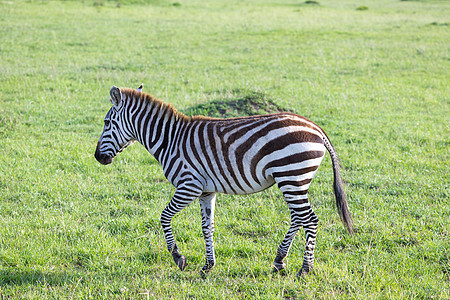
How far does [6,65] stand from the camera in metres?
17.1

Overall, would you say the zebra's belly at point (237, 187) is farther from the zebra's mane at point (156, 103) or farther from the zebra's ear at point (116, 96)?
the zebra's ear at point (116, 96)

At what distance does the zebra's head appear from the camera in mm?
6164

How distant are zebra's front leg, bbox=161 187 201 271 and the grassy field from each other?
19 cm

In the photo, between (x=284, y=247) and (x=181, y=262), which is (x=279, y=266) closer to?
(x=284, y=247)

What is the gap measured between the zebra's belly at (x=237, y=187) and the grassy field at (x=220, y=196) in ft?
3.58

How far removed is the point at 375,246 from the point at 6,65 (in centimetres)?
1619

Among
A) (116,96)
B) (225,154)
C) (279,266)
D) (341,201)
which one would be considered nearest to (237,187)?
(225,154)

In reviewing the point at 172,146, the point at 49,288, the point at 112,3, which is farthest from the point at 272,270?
the point at 112,3

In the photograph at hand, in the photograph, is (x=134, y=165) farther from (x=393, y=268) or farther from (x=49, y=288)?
(x=393, y=268)

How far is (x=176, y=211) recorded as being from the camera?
570 centimetres

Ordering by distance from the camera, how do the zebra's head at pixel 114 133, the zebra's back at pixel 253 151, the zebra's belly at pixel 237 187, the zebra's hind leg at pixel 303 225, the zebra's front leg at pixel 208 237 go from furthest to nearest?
the zebra's head at pixel 114 133 < the zebra's front leg at pixel 208 237 < the zebra's belly at pixel 237 187 < the zebra's hind leg at pixel 303 225 < the zebra's back at pixel 253 151

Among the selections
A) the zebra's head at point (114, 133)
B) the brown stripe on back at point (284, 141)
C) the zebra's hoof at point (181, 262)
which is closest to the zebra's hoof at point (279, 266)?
the zebra's hoof at point (181, 262)

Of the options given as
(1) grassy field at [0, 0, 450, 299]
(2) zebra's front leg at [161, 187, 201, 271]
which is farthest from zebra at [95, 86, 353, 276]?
(1) grassy field at [0, 0, 450, 299]

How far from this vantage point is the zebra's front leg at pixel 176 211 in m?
5.57
